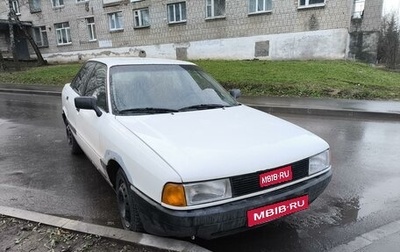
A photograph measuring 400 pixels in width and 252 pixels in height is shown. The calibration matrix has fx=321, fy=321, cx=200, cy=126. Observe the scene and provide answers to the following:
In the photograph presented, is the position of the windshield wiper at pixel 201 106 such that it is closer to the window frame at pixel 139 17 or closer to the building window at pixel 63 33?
the window frame at pixel 139 17

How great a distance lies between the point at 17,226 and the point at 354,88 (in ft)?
34.5

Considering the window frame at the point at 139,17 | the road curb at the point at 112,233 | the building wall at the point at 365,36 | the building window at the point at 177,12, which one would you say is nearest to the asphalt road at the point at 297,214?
the road curb at the point at 112,233

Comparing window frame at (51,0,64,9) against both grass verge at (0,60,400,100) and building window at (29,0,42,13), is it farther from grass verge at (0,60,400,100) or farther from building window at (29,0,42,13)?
grass verge at (0,60,400,100)

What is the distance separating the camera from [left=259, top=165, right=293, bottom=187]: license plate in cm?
250

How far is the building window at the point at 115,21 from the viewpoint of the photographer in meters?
26.0

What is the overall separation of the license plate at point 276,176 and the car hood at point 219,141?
5cm

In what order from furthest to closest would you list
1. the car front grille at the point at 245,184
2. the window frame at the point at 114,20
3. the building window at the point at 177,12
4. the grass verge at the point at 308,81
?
1. the window frame at the point at 114,20
2. the building window at the point at 177,12
3. the grass verge at the point at 308,81
4. the car front grille at the point at 245,184

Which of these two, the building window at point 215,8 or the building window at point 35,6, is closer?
the building window at point 215,8

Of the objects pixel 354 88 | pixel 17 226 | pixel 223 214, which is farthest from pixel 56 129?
pixel 354 88

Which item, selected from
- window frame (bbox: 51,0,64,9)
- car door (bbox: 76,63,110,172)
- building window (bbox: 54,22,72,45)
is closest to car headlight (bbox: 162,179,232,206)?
car door (bbox: 76,63,110,172)

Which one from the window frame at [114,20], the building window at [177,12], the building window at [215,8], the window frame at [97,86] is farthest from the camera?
the window frame at [114,20]

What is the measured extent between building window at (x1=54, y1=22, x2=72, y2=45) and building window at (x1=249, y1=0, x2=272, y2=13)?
684 inches

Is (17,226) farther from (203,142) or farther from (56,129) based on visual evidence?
(56,129)

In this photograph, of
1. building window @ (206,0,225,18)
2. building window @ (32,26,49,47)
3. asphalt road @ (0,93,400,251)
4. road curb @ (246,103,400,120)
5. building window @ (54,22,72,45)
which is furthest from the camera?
building window @ (32,26,49,47)
